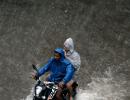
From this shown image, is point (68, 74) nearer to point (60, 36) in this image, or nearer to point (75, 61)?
point (75, 61)

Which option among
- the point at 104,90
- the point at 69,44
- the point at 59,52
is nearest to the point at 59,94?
the point at 59,52

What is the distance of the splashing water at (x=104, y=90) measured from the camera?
13.6 meters

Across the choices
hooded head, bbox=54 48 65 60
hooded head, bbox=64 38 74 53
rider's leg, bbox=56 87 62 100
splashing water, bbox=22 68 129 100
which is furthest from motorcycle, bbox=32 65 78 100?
splashing water, bbox=22 68 129 100

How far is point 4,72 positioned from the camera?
14672 mm

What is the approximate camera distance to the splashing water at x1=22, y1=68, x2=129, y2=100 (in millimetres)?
13633

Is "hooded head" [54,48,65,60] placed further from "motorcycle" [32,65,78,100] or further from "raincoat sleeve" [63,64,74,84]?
"motorcycle" [32,65,78,100]

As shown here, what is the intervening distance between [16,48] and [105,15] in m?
3.38

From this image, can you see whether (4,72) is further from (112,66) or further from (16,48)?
(112,66)

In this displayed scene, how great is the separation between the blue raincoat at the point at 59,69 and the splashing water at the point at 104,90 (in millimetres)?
1701

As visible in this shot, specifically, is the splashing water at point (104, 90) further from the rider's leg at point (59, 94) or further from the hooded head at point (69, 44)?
the hooded head at point (69, 44)

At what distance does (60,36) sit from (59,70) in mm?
4515

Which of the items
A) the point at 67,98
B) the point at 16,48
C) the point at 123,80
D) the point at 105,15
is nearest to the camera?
the point at 67,98

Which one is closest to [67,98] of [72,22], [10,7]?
[72,22]

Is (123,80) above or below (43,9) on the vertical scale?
below
